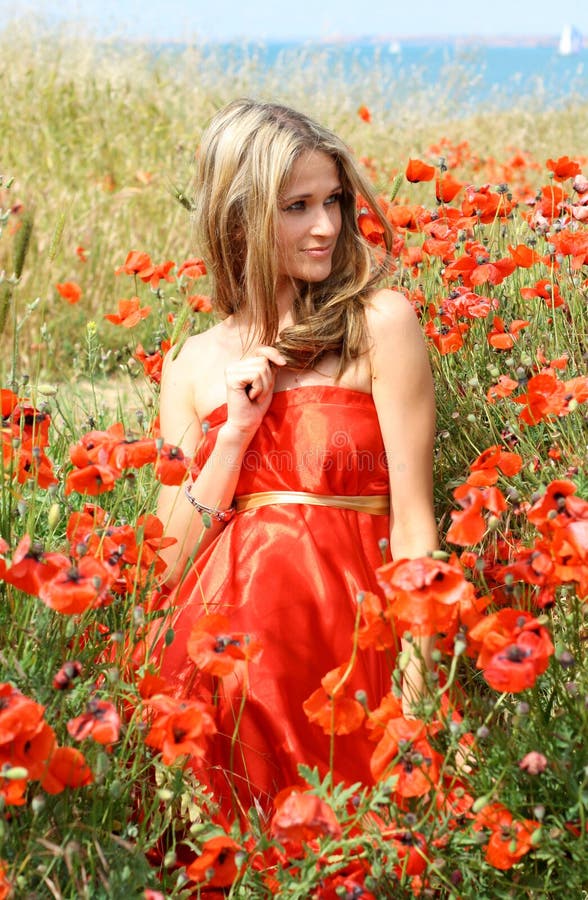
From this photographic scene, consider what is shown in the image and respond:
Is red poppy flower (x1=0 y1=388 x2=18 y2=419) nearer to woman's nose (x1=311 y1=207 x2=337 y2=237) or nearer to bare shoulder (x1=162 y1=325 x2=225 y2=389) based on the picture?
bare shoulder (x1=162 y1=325 x2=225 y2=389)

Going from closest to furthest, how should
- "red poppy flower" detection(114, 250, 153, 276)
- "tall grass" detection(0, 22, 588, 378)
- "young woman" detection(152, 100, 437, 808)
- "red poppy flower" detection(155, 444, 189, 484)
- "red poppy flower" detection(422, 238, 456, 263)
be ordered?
"red poppy flower" detection(155, 444, 189, 484), "young woman" detection(152, 100, 437, 808), "red poppy flower" detection(422, 238, 456, 263), "red poppy flower" detection(114, 250, 153, 276), "tall grass" detection(0, 22, 588, 378)

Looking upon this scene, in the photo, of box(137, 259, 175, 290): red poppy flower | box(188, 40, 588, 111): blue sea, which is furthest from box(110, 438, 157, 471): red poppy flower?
box(188, 40, 588, 111): blue sea

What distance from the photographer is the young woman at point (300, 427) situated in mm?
2088

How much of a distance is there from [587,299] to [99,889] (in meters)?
1.65

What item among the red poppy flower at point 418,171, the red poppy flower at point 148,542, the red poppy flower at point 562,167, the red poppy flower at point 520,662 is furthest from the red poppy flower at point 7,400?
the red poppy flower at point 562,167

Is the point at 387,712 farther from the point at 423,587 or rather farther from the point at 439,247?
the point at 439,247

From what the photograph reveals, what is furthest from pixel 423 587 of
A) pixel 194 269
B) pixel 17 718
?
pixel 194 269

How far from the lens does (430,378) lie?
7.26 ft

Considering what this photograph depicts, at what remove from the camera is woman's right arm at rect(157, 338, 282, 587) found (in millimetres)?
2129

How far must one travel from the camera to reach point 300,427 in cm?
220

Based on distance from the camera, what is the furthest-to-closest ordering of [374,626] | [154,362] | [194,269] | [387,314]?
1. [194,269]
2. [154,362]
3. [387,314]
4. [374,626]

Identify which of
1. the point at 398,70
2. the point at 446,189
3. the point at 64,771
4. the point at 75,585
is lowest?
the point at 64,771

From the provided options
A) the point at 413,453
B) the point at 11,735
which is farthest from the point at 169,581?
the point at 11,735

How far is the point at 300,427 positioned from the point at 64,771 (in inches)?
38.6
